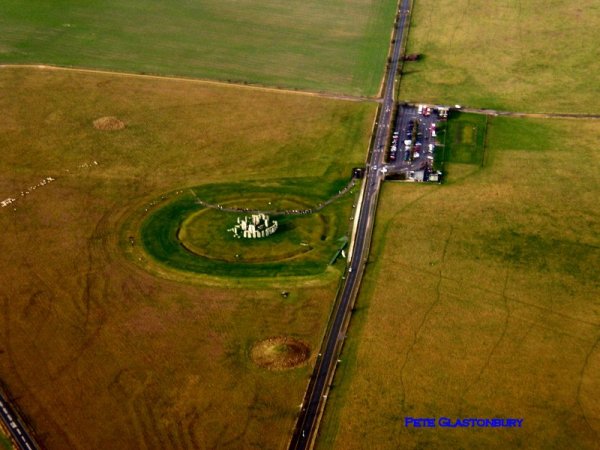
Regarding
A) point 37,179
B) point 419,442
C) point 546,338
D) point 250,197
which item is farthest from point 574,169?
point 37,179

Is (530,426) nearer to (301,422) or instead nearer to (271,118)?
(301,422)

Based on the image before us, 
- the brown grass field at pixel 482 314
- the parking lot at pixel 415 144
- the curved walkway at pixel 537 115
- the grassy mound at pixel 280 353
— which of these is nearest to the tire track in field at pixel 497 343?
the brown grass field at pixel 482 314

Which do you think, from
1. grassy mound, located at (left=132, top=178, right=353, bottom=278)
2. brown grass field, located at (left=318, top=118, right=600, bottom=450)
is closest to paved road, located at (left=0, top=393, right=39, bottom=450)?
grassy mound, located at (left=132, top=178, right=353, bottom=278)

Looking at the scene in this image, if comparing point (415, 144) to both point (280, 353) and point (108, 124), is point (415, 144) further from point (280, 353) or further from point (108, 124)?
point (280, 353)

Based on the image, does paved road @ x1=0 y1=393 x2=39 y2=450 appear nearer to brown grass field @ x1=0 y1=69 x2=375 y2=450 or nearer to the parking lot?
brown grass field @ x1=0 y1=69 x2=375 y2=450

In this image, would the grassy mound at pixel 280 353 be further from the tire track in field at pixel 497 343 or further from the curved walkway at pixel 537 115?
the curved walkway at pixel 537 115

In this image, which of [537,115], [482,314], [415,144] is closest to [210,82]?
[415,144]
